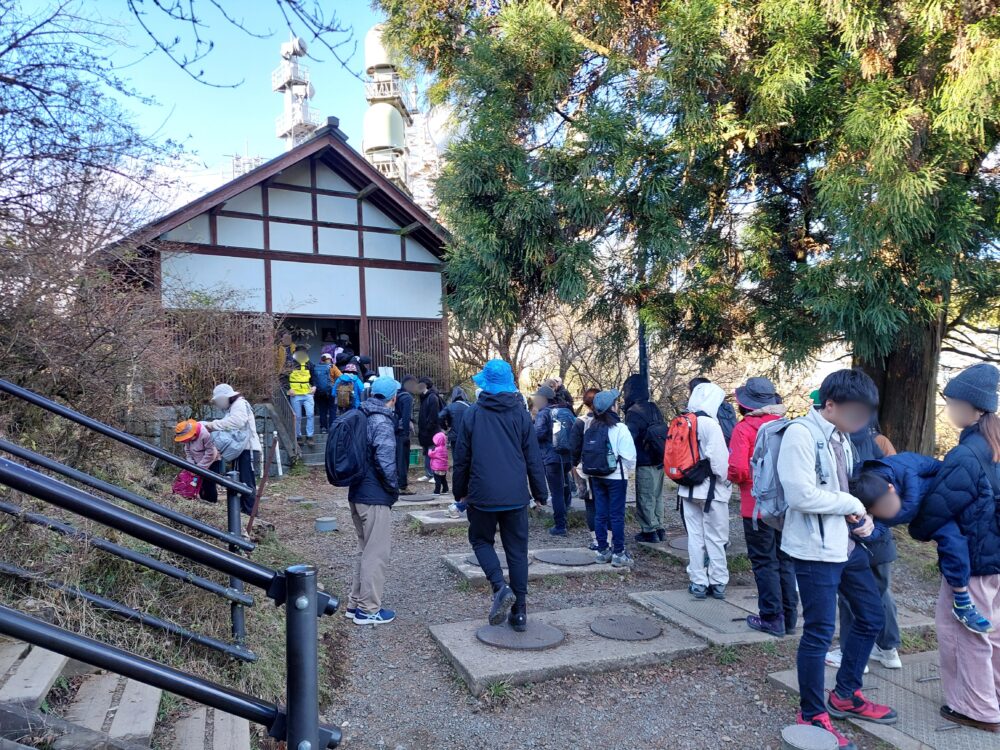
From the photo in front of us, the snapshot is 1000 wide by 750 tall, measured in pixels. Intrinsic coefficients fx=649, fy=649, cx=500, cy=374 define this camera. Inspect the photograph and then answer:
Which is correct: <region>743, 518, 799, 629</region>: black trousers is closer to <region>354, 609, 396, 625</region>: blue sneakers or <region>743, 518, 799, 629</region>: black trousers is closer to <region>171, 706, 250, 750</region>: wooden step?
<region>354, 609, 396, 625</region>: blue sneakers

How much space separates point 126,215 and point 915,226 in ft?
22.3

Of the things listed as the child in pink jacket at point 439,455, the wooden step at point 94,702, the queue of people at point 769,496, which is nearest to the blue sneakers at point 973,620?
the queue of people at point 769,496

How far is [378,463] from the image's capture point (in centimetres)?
462

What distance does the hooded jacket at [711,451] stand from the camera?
5.03 metres

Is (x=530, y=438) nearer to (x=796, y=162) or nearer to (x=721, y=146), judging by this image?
(x=721, y=146)

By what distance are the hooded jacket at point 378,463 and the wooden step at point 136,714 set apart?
6.16 ft

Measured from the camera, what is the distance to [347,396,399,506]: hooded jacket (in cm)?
464

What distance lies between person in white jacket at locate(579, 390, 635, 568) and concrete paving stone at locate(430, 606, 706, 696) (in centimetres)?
140

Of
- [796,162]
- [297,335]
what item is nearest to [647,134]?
[796,162]

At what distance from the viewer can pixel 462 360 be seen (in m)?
16.8

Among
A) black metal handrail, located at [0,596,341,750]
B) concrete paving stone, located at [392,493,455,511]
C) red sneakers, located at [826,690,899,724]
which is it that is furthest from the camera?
concrete paving stone, located at [392,493,455,511]

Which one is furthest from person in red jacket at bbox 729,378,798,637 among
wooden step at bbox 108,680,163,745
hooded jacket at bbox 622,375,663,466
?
wooden step at bbox 108,680,163,745

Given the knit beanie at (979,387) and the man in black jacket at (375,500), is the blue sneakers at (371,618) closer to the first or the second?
the man in black jacket at (375,500)

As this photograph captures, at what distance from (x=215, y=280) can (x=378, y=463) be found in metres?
8.93
